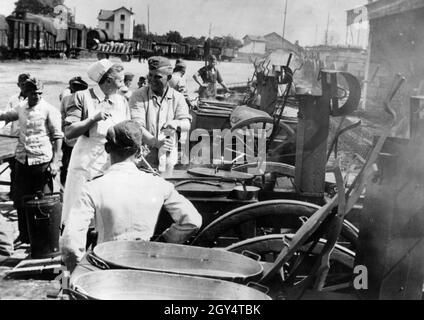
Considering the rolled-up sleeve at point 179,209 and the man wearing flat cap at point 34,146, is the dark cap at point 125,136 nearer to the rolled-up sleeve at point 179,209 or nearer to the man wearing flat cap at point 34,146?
the rolled-up sleeve at point 179,209

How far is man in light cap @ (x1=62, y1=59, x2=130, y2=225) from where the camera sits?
4.47 m

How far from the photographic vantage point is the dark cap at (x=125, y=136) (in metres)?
2.85

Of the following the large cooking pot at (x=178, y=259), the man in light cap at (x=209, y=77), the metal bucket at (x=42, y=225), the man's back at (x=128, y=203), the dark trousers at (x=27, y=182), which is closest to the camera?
the large cooking pot at (x=178, y=259)

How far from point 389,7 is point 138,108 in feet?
43.5

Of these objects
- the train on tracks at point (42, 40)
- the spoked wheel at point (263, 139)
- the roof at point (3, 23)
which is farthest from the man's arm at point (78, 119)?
the roof at point (3, 23)

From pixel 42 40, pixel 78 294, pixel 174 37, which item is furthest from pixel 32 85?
pixel 174 37

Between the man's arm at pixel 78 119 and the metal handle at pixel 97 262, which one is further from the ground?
the man's arm at pixel 78 119

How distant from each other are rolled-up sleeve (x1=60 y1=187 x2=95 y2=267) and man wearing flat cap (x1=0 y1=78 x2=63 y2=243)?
318cm

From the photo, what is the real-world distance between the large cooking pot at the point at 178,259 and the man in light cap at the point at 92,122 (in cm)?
206

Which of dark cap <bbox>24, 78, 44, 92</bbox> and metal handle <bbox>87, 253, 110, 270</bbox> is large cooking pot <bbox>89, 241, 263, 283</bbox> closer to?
metal handle <bbox>87, 253, 110, 270</bbox>

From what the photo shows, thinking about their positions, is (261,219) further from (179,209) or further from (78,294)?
(78,294)

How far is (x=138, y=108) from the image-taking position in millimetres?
5074

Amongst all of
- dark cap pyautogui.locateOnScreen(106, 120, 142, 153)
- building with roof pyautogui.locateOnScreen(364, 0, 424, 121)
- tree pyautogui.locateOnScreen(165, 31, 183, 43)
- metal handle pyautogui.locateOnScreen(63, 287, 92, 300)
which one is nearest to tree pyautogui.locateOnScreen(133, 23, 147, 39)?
tree pyautogui.locateOnScreen(165, 31, 183, 43)
